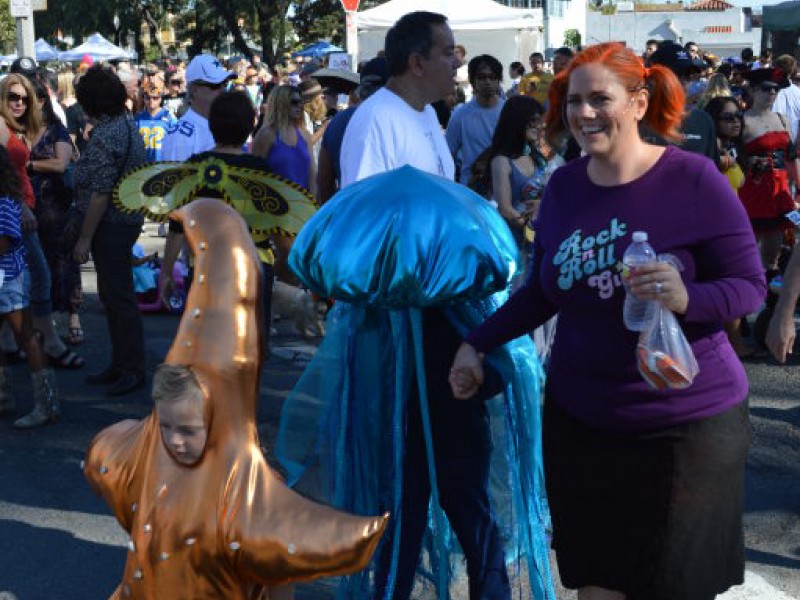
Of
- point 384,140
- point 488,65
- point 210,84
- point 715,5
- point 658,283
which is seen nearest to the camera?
point 658,283

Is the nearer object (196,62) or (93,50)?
(196,62)

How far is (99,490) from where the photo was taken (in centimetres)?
292

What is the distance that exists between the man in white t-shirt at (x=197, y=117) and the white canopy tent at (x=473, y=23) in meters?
14.2

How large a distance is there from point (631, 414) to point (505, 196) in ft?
12.5

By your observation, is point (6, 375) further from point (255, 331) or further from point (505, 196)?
point (255, 331)

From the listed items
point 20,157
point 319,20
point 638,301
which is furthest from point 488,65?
point 319,20

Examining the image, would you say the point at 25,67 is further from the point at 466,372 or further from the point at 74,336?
the point at 466,372

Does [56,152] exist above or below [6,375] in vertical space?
above

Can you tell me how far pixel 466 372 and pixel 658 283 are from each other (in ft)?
2.54

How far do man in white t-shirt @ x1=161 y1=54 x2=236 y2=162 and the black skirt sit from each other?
518 centimetres

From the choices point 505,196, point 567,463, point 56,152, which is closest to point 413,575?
point 567,463

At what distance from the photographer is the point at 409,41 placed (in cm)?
400

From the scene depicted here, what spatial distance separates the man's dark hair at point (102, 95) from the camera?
6.43m

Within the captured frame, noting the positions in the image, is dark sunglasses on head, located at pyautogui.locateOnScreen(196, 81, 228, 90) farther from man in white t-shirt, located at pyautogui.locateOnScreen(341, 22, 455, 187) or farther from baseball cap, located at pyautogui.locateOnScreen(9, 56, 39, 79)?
man in white t-shirt, located at pyautogui.locateOnScreen(341, 22, 455, 187)
